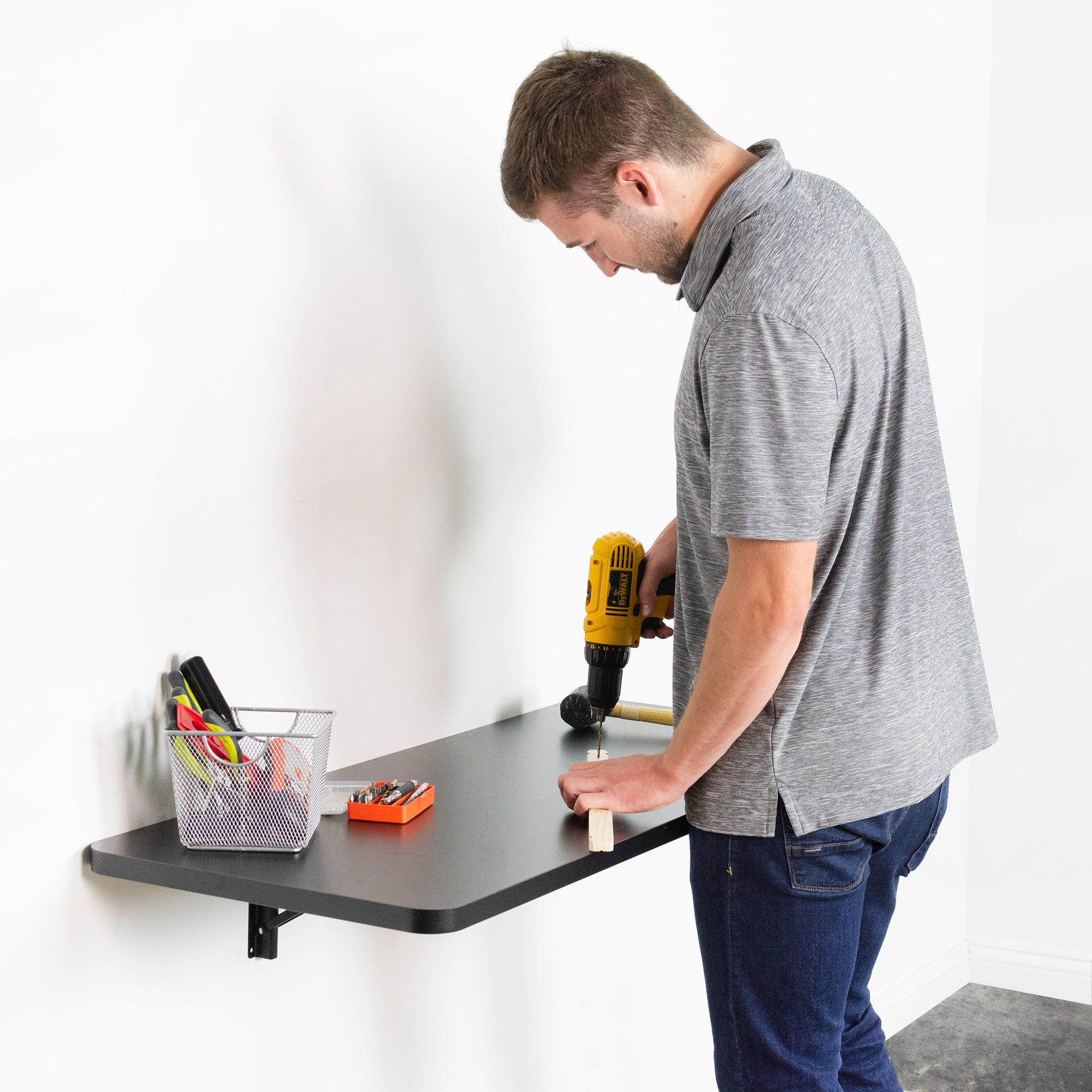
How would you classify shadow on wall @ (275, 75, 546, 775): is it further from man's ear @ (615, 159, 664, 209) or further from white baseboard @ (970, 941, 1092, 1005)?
white baseboard @ (970, 941, 1092, 1005)

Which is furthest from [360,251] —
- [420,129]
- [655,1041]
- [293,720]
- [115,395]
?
[655,1041]

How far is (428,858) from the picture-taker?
1179 mm

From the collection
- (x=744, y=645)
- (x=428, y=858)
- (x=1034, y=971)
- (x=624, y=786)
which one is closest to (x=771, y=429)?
(x=744, y=645)

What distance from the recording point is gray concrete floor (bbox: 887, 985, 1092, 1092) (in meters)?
2.75

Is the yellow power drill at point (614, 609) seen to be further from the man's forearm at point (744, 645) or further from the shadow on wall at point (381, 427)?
the man's forearm at point (744, 645)

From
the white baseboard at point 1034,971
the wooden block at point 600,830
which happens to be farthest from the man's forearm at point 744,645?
the white baseboard at point 1034,971

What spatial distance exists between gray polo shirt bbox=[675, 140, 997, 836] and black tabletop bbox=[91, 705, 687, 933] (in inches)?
7.1

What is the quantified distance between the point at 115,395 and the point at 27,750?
380 millimetres

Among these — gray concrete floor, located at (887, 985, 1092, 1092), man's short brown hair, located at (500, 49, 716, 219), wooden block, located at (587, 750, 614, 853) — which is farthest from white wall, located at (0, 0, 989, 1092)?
gray concrete floor, located at (887, 985, 1092, 1092)

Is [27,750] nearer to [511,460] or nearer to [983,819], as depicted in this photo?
[511,460]

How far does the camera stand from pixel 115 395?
1209 mm

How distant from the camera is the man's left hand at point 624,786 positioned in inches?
50.3

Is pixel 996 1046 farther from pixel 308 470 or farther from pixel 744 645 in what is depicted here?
pixel 308 470

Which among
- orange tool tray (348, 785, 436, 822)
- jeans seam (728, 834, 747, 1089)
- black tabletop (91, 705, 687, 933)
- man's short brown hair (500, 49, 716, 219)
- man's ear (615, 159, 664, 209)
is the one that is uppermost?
man's short brown hair (500, 49, 716, 219)
